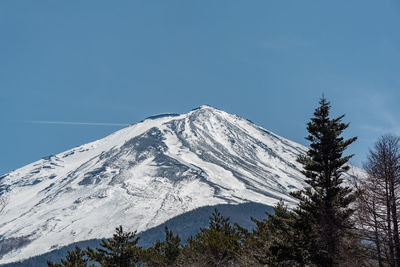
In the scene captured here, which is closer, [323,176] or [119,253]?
[323,176]

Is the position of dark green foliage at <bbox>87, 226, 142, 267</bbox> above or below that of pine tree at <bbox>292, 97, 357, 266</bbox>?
below

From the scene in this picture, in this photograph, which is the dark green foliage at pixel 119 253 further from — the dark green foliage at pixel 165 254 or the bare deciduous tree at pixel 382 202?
the bare deciduous tree at pixel 382 202

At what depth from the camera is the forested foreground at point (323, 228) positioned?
19.0 metres

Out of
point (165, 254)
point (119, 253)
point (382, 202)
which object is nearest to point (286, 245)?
point (382, 202)

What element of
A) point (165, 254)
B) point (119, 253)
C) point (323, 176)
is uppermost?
point (323, 176)

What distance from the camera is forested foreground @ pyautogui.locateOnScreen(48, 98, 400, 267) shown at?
1897cm

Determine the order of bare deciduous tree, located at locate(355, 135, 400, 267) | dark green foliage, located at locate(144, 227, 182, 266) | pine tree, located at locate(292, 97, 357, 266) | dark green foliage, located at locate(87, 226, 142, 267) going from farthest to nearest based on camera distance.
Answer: dark green foliage, located at locate(144, 227, 182, 266) → dark green foliage, located at locate(87, 226, 142, 267) → pine tree, located at locate(292, 97, 357, 266) → bare deciduous tree, located at locate(355, 135, 400, 267)

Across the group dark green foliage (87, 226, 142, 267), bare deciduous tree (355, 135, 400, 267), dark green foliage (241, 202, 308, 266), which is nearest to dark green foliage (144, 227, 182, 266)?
dark green foliage (87, 226, 142, 267)

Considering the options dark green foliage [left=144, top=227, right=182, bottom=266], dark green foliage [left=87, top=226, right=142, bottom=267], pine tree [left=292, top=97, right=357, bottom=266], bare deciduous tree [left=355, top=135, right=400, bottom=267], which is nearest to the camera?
bare deciduous tree [left=355, top=135, right=400, bottom=267]

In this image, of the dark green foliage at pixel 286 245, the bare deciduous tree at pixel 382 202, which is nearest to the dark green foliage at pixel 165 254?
the dark green foliage at pixel 286 245

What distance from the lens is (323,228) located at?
73.0 feet

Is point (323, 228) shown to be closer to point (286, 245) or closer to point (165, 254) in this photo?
point (286, 245)

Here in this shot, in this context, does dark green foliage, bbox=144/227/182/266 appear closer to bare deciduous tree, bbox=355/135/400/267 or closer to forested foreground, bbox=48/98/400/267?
forested foreground, bbox=48/98/400/267

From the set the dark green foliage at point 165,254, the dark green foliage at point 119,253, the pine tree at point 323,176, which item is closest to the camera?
the pine tree at point 323,176
